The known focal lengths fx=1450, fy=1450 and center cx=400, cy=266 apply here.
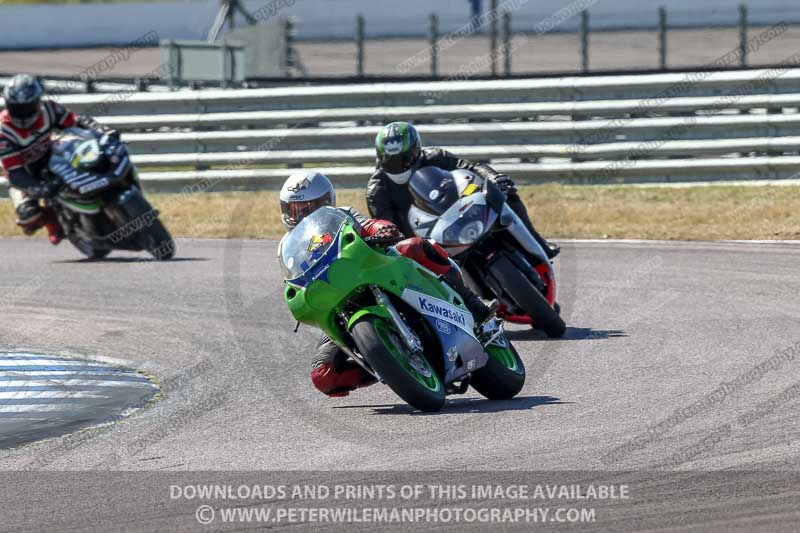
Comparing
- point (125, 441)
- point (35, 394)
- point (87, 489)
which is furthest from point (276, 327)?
point (87, 489)

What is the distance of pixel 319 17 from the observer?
37.3 metres

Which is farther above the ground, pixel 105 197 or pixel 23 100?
pixel 23 100

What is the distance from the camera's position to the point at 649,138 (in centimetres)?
1769

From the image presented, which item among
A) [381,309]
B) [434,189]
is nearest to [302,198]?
[381,309]

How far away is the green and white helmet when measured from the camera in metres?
10.1

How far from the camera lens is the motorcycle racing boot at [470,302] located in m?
7.87

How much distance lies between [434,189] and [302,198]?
200cm

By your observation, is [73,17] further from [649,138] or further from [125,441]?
[125,441]

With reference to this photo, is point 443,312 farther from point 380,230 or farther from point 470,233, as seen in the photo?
point 470,233

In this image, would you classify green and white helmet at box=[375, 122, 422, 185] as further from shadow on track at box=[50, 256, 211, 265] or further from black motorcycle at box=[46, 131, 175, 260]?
black motorcycle at box=[46, 131, 175, 260]

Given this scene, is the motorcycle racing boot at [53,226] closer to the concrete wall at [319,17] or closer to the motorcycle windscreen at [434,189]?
the motorcycle windscreen at [434,189]

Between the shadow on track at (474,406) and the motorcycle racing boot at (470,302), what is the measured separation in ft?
1.44

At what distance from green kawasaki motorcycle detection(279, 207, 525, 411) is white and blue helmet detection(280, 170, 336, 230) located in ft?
0.69

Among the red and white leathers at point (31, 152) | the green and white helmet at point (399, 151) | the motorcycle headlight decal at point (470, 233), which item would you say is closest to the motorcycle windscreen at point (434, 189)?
the motorcycle headlight decal at point (470, 233)
